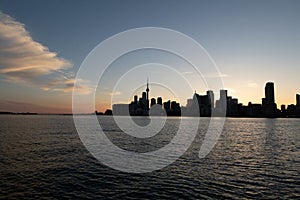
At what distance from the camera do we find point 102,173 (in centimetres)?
4194

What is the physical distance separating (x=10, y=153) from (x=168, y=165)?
37.3 m

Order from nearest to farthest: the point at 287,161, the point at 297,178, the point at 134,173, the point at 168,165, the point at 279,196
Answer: the point at 279,196 → the point at 297,178 → the point at 134,173 → the point at 168,165 → the point at 287,161

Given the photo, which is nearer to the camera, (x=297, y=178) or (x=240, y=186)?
(x=240, y=186)

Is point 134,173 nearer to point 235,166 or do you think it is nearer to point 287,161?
point 235,166

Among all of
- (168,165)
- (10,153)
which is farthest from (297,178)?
(10,153)

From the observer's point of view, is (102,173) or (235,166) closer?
(102,173)

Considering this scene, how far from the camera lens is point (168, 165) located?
48938 mm

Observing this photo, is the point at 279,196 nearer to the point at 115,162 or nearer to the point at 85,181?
the point at 85,181

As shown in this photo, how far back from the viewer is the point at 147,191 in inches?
1292

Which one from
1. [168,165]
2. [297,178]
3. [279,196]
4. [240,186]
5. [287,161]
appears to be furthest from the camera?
[287,161]

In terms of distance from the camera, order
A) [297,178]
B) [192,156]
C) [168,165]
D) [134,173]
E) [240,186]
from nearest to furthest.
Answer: [240,186]
[297,178]
[134,173]
[168,165]
[192,156]

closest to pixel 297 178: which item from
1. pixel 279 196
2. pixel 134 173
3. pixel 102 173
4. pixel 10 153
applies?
pixel 279 196

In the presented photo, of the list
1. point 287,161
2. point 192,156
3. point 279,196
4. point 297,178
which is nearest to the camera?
point 279,196

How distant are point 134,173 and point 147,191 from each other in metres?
9.83
